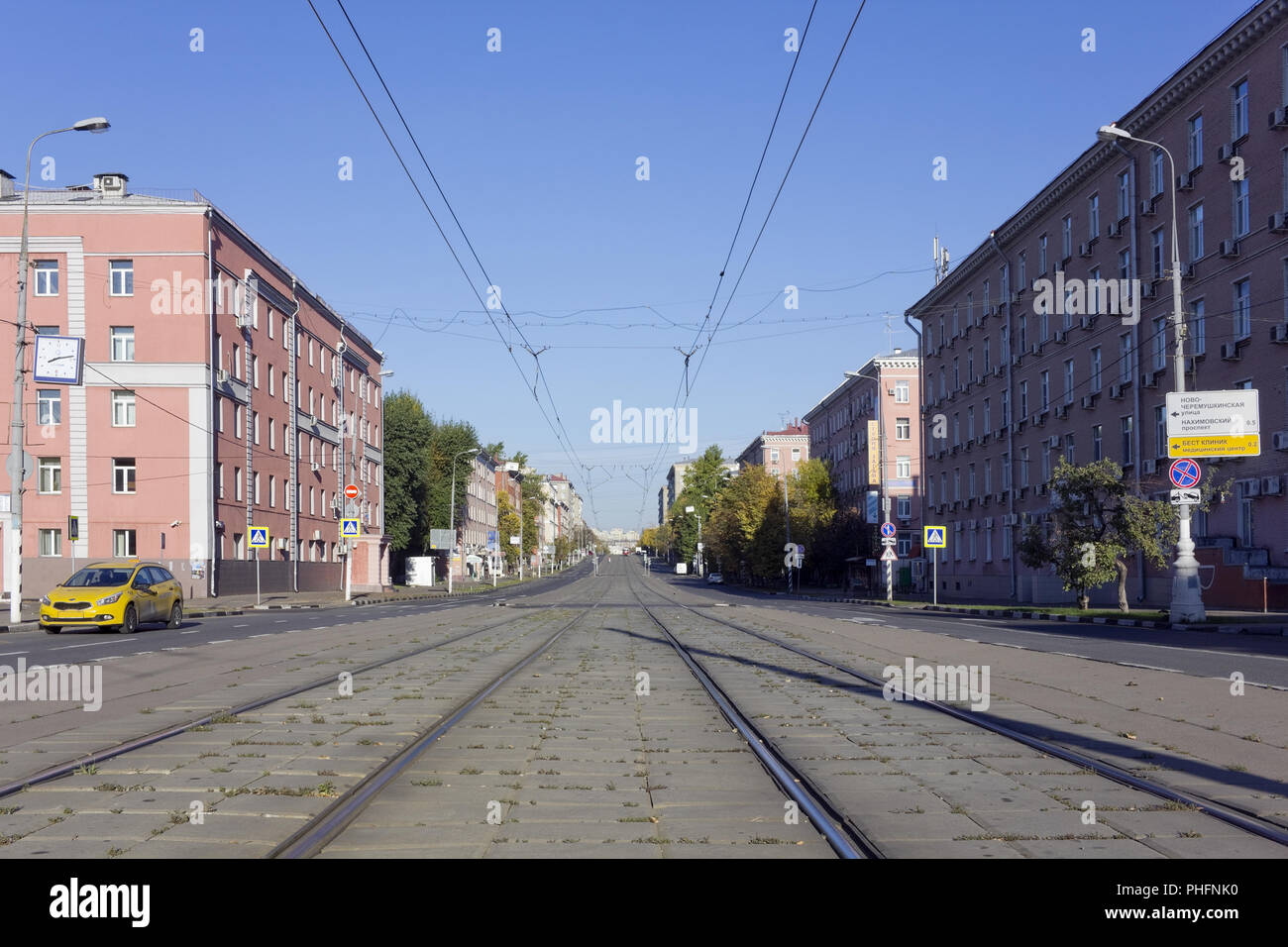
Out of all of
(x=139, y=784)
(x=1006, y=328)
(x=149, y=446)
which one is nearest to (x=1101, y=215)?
(x=1006, y=328)

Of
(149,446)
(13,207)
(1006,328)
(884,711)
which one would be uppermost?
(13,207)

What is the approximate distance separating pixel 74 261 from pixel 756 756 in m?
46.4

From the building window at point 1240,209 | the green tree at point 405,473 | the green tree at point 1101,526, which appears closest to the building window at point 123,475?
the green tree at point 405,473

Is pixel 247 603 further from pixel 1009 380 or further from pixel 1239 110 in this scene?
pixel 1239 110

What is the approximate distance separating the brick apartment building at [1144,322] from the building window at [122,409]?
3876 cm

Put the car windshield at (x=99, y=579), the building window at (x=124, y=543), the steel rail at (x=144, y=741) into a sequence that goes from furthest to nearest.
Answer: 1. the building window at (x=124, y=543)
2. the car windshield at (x=99, y=579)
3. the steel rail at (x=144, y=741)

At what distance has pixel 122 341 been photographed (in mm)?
46500

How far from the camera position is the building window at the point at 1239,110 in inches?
1294

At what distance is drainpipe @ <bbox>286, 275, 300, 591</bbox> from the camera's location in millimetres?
59875

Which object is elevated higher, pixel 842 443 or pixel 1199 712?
pixel 842 443

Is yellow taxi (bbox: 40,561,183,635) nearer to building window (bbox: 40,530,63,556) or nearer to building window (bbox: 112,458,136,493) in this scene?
building window (bbox: 112,458,136,493)

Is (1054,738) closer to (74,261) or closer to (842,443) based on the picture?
(74,261)

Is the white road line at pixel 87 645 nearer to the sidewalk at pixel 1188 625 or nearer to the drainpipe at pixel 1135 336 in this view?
the sidewalk at pixel 1188 625

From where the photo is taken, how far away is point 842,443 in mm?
95188
